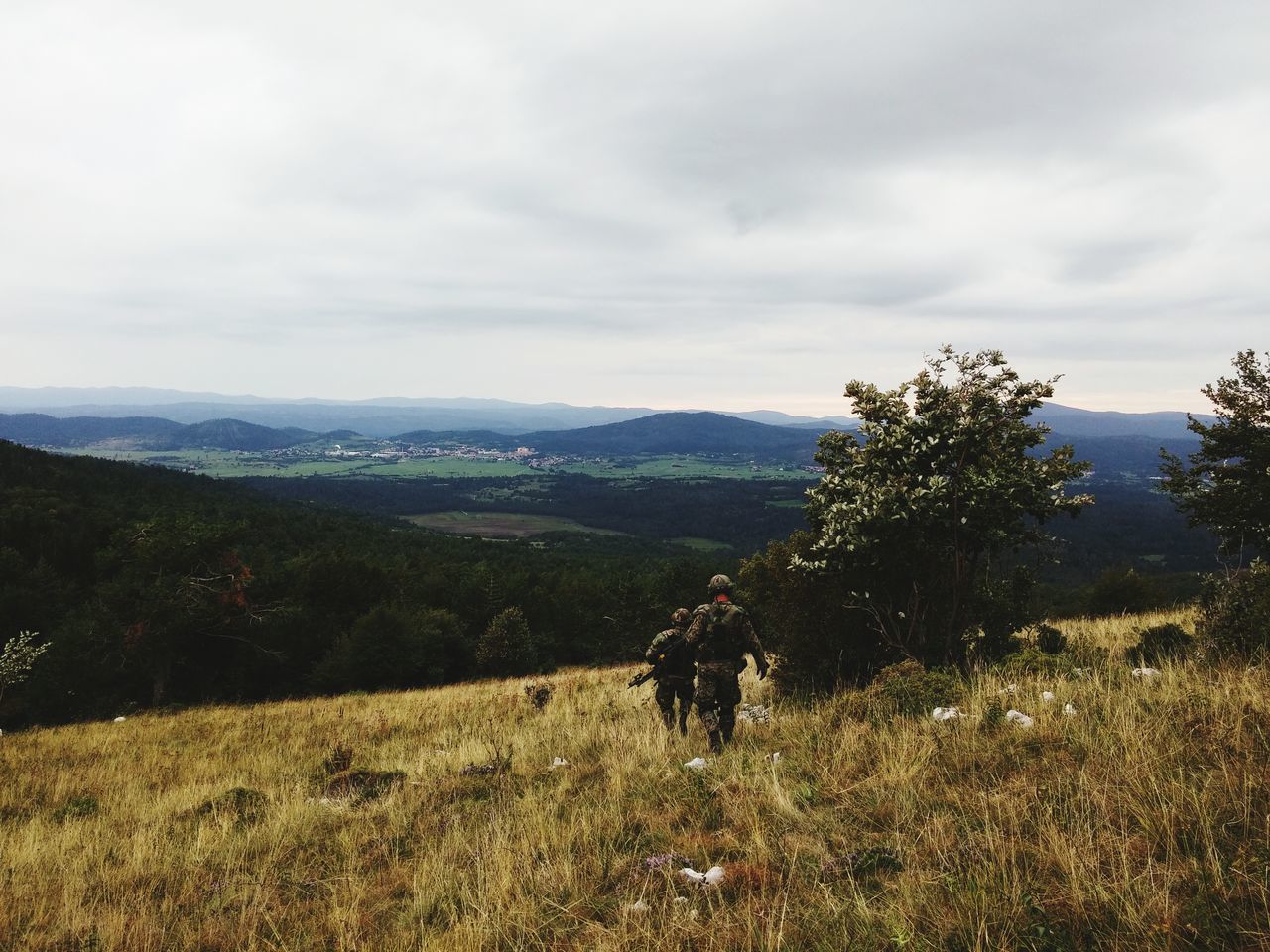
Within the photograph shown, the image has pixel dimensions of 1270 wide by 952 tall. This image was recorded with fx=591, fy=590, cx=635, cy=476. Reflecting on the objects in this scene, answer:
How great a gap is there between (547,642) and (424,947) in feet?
189

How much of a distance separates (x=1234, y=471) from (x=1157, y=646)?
11.9m

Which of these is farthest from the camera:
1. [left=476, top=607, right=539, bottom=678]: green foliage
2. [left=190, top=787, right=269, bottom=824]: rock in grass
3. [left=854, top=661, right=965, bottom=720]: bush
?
[left=476, top=607, right=539, bottom=678]: green foliage

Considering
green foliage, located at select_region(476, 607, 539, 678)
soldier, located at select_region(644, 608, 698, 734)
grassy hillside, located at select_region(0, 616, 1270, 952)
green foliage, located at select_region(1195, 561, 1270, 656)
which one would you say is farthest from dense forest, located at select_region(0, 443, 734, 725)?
green foliage, located at select_region(1195, 561, 1270, 656)

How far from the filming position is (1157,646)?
10.2 m

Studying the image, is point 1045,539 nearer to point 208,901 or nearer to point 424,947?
point 424,947

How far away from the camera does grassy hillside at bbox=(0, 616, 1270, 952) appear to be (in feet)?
10.6

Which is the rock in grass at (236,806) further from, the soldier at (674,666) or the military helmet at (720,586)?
the military helmet at (720,586)

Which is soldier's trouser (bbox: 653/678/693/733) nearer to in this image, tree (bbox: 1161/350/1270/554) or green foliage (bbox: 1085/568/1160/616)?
tree (bbox: 1161/350/1270/554)

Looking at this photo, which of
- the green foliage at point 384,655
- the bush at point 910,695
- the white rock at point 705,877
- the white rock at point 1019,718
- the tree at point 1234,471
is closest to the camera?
the white rock at point 705,877

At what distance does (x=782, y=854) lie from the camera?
4.39 metres

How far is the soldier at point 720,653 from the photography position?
8.53 metres

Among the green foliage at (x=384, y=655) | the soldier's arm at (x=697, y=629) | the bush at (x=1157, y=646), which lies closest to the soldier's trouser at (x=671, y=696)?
the soldier's arm at (x=697, y=629)

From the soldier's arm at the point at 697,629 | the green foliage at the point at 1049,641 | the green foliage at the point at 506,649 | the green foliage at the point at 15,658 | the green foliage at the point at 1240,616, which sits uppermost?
the green foliage at the point at 1240,616

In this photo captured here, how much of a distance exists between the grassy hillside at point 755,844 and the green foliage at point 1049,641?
3864mm
